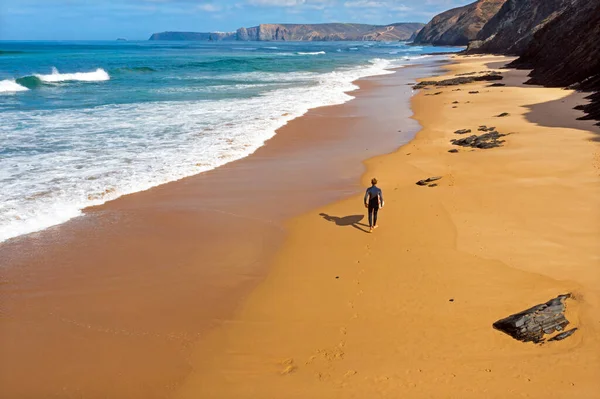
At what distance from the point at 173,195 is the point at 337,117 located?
42.2 ft

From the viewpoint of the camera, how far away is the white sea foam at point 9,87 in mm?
A: 38728

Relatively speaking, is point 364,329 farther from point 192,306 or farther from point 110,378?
point 110,378

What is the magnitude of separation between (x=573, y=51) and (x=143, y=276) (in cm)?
3155

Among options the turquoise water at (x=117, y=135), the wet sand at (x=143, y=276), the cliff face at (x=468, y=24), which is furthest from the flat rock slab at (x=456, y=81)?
the cliff face at (x=468, y=24)

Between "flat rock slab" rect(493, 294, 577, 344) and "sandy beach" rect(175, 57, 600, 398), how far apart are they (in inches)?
4.3

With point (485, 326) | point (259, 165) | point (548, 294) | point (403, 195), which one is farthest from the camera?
point (259, 165)

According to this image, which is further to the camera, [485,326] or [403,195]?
[403,195]

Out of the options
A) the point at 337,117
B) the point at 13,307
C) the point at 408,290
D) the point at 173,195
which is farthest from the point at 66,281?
the point at 337,117

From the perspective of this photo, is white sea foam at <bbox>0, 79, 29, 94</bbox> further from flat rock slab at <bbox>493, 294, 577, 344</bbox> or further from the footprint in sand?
flat rock slab at <bbox>493, 294, 577, 344</bbox>

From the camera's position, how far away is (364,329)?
664 centimetres

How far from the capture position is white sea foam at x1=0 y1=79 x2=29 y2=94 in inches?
1525

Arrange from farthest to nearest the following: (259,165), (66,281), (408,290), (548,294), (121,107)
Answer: (121,107) < (259,165) < (66,281) < (408,290) < (548,294)

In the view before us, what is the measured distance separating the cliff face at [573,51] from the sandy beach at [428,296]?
12.5m

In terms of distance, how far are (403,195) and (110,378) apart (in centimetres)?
808
